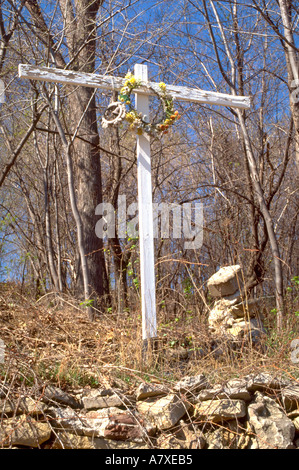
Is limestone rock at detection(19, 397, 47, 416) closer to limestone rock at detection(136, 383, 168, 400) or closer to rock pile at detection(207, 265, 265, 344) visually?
A: limestone rock at detection(136, 383, 168, 400)

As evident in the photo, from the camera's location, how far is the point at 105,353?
4.11 meters

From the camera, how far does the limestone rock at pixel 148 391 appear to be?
3.36 metres

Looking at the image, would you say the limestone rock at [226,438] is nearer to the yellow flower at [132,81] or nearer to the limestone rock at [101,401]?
the limestone rock at [101,401]

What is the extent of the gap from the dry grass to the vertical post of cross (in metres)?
0.16

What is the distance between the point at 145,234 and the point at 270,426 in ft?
6.33

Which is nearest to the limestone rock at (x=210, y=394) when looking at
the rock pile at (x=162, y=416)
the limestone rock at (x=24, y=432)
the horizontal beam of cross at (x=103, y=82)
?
the rock pile at (x=162, y=416)

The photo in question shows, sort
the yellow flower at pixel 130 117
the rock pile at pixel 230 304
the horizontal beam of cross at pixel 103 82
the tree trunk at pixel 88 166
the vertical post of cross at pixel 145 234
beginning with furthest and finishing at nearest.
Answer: the tree trunk at pixel 88 166
the rock pile at pixel 230 304
the yellow flower at pixel 130 117
the horizontal beam of cross at pixel 103 82
the vertical post of cross at pixel 145 234

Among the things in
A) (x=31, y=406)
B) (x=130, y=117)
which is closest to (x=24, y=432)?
(x=31, y=406)

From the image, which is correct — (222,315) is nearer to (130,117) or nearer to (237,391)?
(237,391)

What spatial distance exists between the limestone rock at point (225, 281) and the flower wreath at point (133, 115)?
6.12 ft

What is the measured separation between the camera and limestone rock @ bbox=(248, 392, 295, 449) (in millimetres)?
3221
